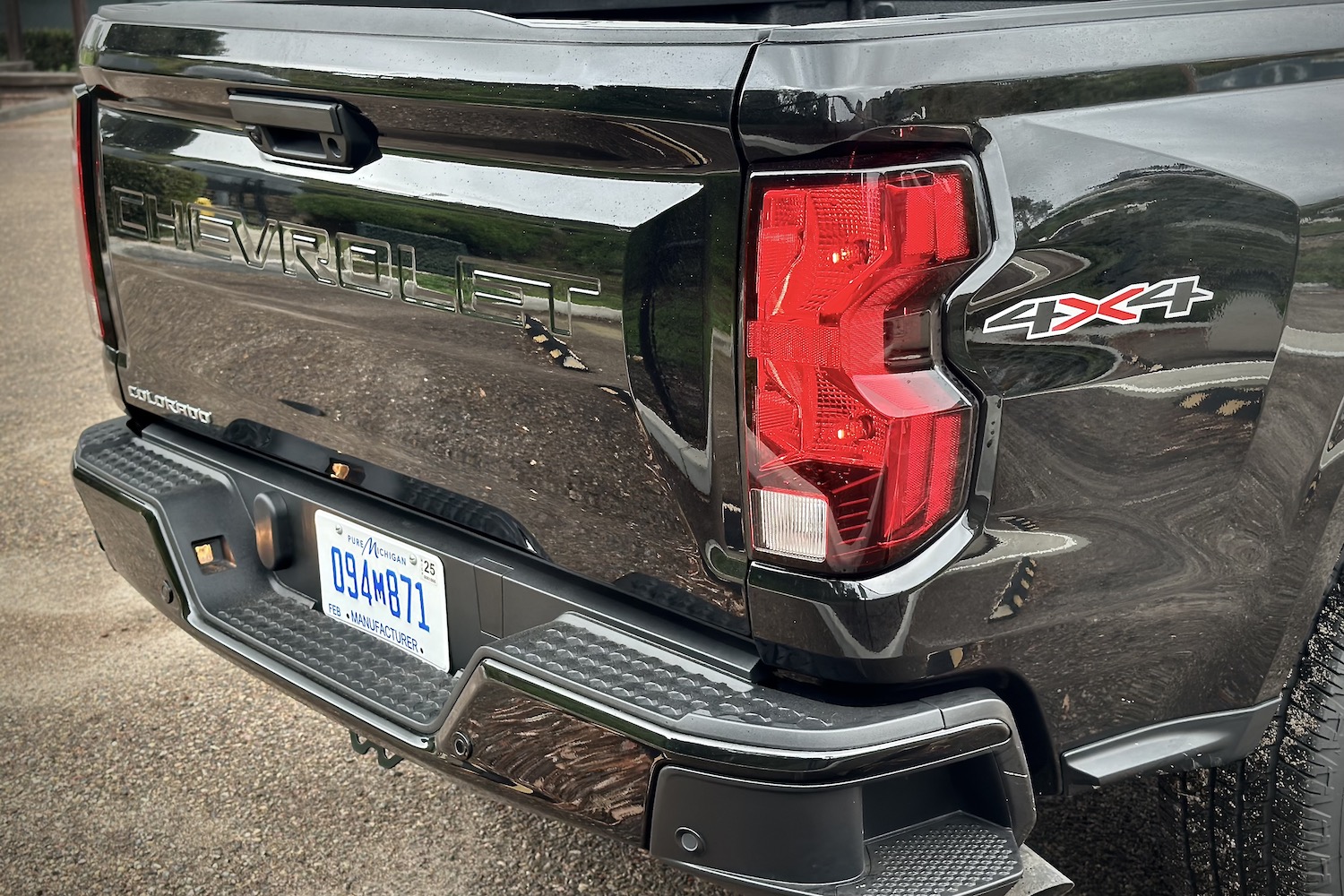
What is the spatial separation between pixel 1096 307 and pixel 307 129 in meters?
1.19

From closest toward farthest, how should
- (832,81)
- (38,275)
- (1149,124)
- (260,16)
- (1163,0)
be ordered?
(832,81) < (1149,124) < (1163,0) < (260,16) < (38,275)

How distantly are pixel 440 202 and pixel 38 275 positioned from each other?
6.93 m

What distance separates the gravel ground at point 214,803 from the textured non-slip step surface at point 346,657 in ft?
0.59

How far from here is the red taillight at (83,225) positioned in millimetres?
2461

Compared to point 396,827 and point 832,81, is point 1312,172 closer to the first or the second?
point 832,81

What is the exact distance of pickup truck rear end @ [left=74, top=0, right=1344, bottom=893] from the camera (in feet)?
4.80

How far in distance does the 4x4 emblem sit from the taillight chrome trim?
67 millimetres

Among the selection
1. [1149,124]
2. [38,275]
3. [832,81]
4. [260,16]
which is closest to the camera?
[832,81]

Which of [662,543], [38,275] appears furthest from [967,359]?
[38,275]

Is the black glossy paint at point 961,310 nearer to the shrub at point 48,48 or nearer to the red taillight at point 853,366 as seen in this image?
the red taillight at point 853,366

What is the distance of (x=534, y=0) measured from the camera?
2.58m

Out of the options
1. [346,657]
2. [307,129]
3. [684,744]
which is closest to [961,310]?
[684,744]

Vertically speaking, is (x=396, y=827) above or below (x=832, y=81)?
below

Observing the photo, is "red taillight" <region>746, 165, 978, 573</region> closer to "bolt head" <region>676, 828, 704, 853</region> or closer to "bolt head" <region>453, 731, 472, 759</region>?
"bolt head" <region>676, 828, 704, 853</region>
